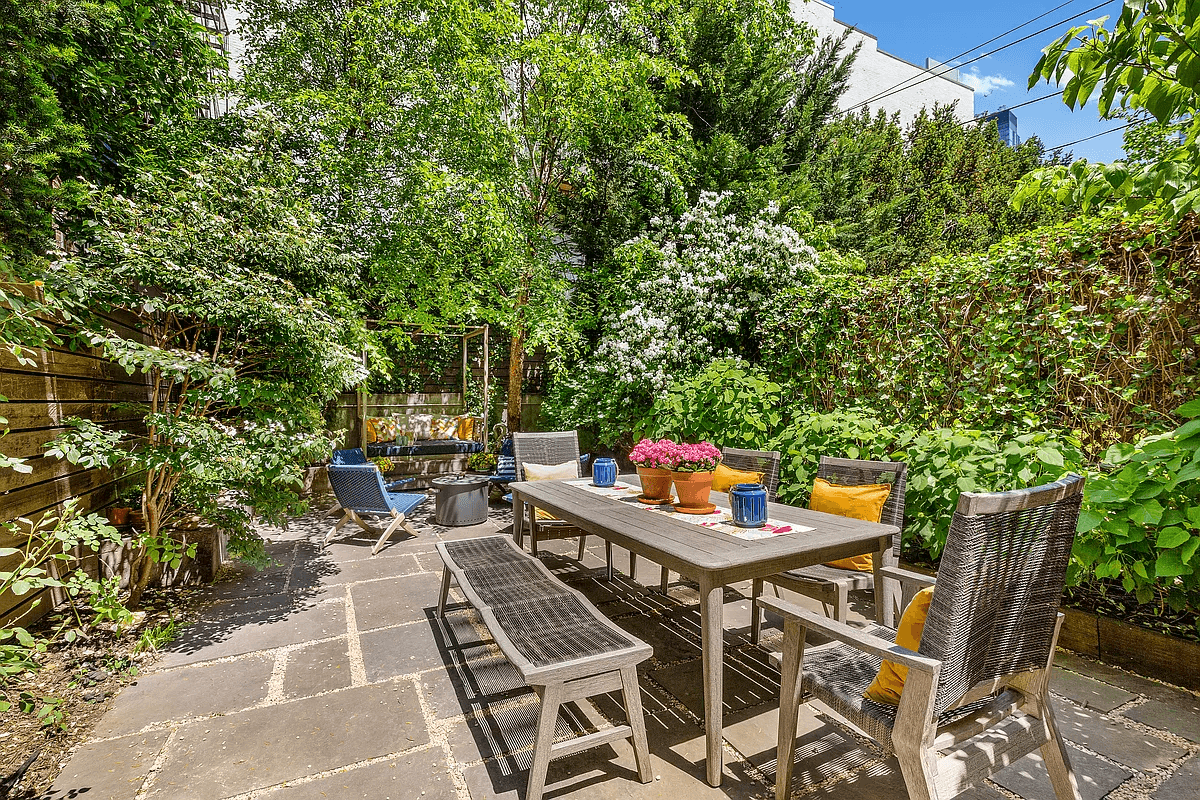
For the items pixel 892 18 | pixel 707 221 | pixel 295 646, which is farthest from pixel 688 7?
pixel 295 646

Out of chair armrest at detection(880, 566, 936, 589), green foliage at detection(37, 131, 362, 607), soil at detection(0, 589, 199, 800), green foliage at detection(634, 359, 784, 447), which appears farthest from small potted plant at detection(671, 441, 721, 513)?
soil at detection(0, 589, 199, 800)

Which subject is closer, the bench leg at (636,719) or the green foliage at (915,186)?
the bench leg at (636,719)

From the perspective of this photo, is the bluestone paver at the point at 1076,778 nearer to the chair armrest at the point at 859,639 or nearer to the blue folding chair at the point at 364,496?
the chair armrest at the point at 859,639

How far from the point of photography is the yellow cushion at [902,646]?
4.63ft

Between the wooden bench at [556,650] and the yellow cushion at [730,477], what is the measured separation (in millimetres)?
1455

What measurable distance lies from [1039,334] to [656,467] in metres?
2.44

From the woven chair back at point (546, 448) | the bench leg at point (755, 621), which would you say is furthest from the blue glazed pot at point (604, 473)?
the bench leg at point (755, 621)

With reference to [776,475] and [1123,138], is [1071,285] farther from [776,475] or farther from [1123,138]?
[1123,138]

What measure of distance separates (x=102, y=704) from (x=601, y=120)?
7908 mm

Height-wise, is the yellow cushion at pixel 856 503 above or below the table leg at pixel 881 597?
above

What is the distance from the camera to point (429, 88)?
6801mm

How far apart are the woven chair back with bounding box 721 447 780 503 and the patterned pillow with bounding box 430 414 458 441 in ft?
19.3

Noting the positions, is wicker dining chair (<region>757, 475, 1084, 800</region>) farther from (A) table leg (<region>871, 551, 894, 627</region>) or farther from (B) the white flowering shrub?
(B) the white flowering shrub

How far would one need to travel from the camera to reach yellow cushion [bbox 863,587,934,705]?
141 cm
